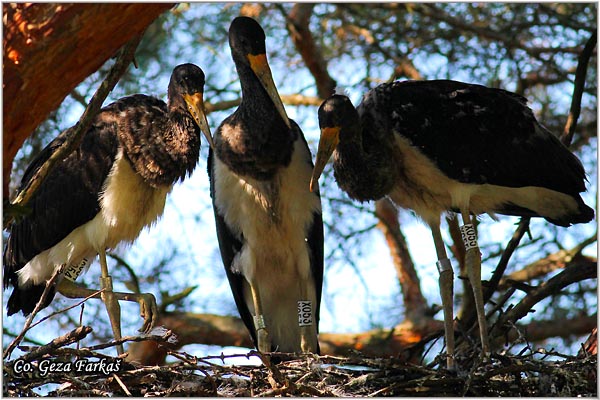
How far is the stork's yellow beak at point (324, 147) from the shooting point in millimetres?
4488

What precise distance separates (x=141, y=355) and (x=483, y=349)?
86.3 inches

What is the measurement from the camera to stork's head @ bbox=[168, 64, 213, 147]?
4.71 metres

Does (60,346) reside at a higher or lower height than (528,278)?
lower

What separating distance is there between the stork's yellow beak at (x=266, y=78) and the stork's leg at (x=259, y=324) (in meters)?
0.93

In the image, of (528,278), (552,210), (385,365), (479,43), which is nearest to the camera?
(385,365)

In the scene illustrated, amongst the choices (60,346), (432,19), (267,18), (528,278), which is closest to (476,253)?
(528,278)

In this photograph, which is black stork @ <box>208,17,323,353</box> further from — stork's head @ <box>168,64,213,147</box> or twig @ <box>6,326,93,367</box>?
twig @ <box>6,326,93,367</box>

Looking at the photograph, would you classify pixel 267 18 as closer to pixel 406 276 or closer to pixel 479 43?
pixel 479 43

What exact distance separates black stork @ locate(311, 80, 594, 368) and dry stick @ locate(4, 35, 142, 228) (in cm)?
138

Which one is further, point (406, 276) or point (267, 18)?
point (267, 18)

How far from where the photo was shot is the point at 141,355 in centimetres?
546

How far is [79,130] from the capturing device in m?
3.17

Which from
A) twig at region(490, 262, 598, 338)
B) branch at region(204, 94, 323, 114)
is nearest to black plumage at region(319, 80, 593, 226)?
twig at region(490, 262, 598, 338)

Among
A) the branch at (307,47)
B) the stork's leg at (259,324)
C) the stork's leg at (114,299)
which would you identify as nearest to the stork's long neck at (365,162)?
the stork's leg at (259,324)
